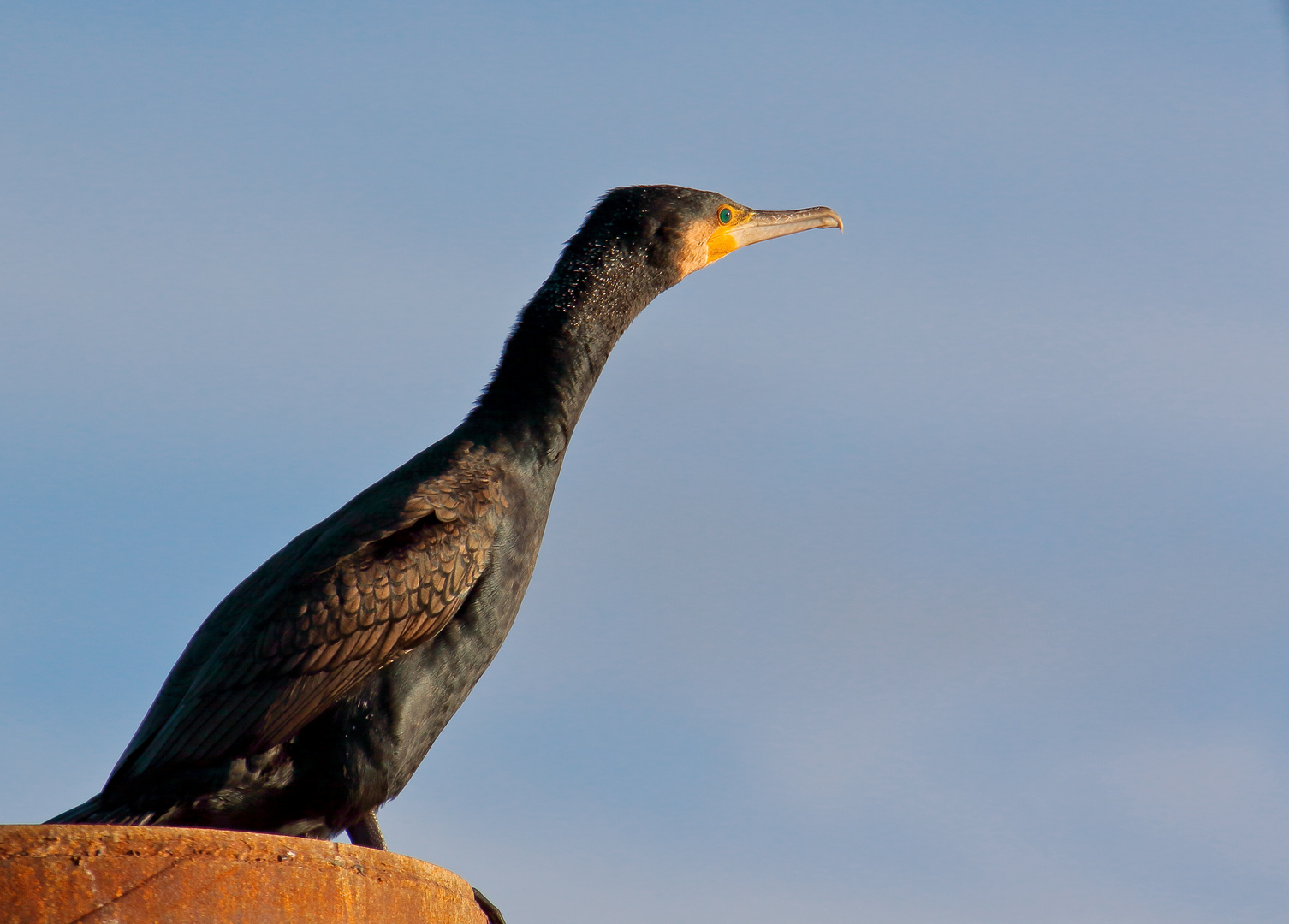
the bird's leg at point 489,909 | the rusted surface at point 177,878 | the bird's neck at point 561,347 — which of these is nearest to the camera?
the rusted surface at point 177,878

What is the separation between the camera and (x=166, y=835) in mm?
3439

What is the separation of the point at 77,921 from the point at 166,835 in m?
0.28

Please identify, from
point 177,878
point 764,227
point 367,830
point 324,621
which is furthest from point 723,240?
point 177,878

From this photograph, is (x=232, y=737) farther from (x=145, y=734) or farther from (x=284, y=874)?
(x=284, y=874)

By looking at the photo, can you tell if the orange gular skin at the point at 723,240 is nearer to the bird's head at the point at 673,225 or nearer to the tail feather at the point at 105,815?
the bird's head at the point at 673,225

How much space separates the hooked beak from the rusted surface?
14.5ft

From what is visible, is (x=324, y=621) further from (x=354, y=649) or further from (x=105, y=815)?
(x=105, y=815)

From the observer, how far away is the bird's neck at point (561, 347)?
20.1 feet

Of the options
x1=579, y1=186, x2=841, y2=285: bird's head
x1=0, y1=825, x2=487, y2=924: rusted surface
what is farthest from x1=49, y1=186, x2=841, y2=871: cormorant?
x1=0, y1=825, x2=487, y2=924: rusted surface

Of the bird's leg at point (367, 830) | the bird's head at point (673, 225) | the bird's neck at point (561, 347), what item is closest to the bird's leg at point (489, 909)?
the bird's leg at point (367, 830)

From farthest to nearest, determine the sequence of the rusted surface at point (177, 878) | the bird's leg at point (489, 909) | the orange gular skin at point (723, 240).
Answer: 1. the orange gular skin at point (723, 240)
2. the bird's leg at point (489, 909)
3. the rusted surface at point (177, 878)

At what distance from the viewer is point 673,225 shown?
699 centimetres

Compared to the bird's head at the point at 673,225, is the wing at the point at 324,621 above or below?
below

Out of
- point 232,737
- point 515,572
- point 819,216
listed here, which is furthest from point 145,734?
point 819,216
